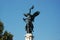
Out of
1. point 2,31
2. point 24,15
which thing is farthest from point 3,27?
point 24,15

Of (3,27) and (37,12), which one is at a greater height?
(3,27)

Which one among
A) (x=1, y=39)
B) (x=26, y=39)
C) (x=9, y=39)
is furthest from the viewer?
(x=9, y=39)

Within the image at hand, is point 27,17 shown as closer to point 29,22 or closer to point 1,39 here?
point 29,22

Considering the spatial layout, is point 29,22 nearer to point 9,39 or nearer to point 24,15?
point 24,15

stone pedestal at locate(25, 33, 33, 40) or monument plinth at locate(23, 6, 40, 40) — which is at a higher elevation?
monument plinth at locate(23, 6, 40, 40)

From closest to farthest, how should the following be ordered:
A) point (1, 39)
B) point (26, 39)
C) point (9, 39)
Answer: point (26, 39), point (1, 39), point (9, 39)

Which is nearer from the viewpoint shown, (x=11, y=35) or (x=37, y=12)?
(x=37, y=12)

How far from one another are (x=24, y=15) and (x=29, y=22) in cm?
91

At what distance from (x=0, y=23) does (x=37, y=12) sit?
10.7 meters

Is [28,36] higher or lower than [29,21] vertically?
lower

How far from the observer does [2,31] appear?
121ft

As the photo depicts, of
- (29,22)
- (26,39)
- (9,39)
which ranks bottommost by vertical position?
(26,39)

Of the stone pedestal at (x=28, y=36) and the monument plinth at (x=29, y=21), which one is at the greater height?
the monument plinth at (x=29, y=21)

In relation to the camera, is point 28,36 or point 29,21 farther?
point 29,21
